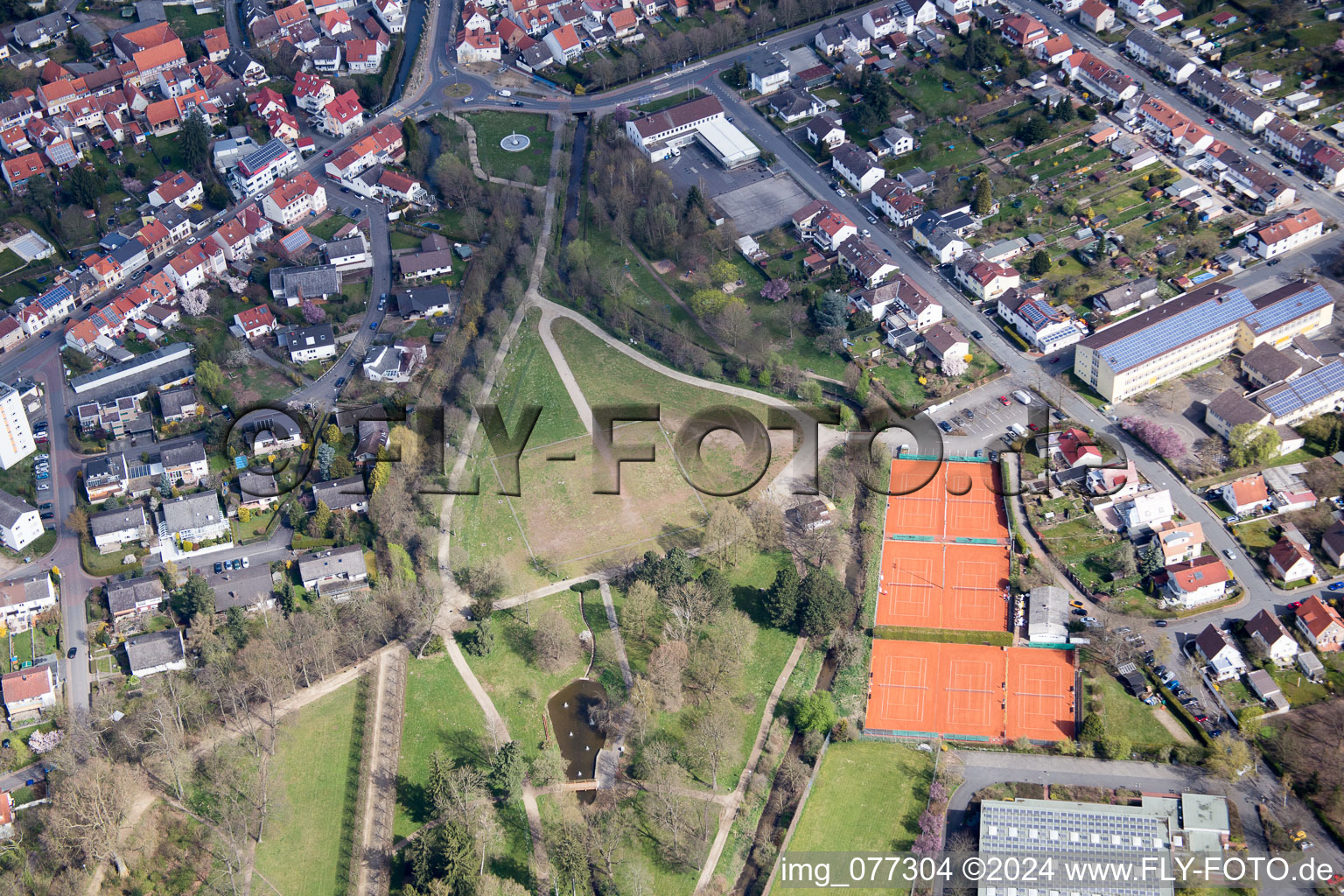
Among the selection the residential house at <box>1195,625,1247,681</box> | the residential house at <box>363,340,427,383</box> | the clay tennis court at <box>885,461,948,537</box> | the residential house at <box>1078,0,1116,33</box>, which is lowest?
the clay tennis court at <box>885,461,948,537</box>

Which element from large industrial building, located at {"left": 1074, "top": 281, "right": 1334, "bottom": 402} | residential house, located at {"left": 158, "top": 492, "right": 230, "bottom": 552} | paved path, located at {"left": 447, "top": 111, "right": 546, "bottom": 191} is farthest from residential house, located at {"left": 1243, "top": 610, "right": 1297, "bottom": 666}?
paved path, located at {"left": 447, "top": 111, "right": 546, "bottom": 191}

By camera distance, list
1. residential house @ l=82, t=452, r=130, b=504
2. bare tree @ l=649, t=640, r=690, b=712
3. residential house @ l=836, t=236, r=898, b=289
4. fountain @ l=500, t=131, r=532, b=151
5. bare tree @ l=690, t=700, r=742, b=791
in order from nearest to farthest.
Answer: bare tree @ l=690, t=700, r=742, b=791, bare tree @ l=649, t=640, r=690, b=712, residential house @ l=82, t=452, r=130, b=504, residential house @ l=836, t=236, r=898, b=289, fountain @ l=500, t=131, r=532, b=151

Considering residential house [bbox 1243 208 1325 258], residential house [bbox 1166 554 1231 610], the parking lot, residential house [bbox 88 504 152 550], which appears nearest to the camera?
residential house [bbox 1166 554 1231 610]

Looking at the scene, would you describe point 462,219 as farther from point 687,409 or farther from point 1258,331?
point 1258,331

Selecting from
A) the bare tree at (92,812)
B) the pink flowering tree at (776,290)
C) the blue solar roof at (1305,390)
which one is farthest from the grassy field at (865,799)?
the pink flowering tree at (776,290)

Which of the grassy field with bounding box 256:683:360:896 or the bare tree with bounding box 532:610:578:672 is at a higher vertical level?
the bare tree with bounding box 532:610:578:672

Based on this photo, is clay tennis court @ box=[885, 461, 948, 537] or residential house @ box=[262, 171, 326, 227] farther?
residential house @ box=[262, 171, 326, 227]

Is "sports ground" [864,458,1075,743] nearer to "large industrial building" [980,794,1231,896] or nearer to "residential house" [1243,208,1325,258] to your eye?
"large industrial building" [980,794,1231,896]
